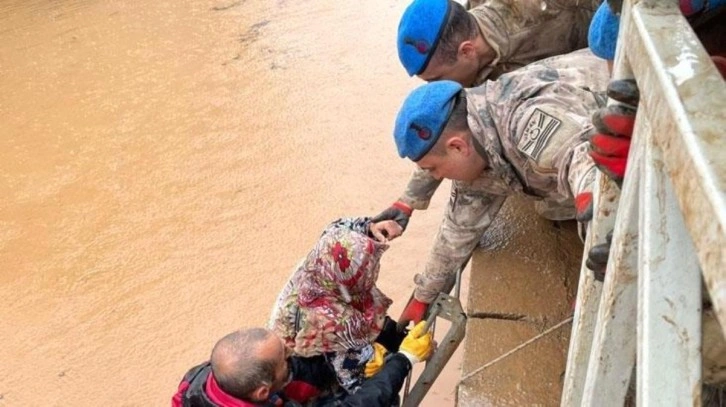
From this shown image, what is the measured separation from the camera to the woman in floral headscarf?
2.31 m

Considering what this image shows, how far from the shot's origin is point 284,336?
2447mm

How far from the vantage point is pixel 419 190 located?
2.89 m

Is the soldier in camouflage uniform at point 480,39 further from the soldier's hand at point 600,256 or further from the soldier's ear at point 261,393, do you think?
the soldier's hand at point 600,256

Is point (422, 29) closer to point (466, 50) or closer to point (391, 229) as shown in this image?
point (466, 50)

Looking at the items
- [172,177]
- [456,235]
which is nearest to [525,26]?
[456,235]

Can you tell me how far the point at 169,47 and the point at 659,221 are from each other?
693 centimetres

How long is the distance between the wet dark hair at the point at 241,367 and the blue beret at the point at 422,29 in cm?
121

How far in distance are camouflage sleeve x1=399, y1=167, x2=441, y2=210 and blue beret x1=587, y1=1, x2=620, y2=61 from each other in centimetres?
104

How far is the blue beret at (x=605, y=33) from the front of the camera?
1.88m

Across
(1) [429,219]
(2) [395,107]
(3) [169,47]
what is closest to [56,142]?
(3) [169,47]

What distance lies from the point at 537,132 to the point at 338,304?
0.90 meters

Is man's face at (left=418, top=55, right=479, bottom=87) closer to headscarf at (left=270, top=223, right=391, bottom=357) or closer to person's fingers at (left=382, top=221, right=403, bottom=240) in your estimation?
person's fingers at (left=382, top=221, right=403, bottom=240)

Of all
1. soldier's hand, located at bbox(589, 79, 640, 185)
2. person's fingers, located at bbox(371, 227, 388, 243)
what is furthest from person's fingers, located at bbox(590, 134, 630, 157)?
person's fingers, located at bbox(371, 227, 388, 243)

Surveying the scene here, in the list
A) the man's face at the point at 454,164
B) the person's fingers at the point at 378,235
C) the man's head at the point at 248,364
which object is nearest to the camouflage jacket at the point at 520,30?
the person's fingers at the point at 378,235
